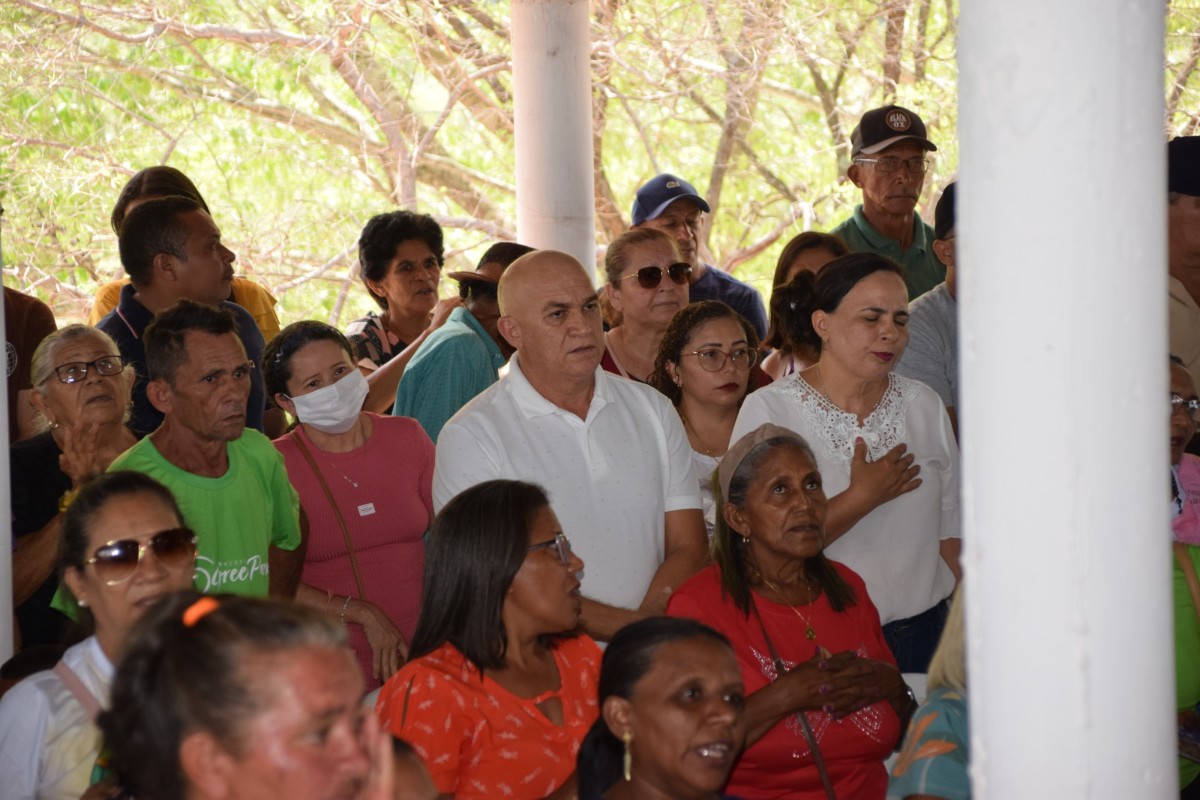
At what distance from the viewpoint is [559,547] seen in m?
3.10

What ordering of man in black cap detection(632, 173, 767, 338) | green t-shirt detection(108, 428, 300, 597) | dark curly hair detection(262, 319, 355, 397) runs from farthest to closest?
man in black cap detection(632, 173, 767, 338), dark curly hair detection(262, 319, 355, 397), green t-shirt detection(108, 428, 300, 597)

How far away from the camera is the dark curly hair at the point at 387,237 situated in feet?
17.7

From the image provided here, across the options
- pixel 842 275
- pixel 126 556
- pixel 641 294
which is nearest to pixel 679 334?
pixel 641 294

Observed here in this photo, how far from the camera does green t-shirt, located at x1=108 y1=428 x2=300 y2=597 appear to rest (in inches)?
142

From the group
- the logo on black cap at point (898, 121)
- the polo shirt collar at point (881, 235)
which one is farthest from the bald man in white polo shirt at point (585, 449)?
the logo on black cap at point (898, 121)

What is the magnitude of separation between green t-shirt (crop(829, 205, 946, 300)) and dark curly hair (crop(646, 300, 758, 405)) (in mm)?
1357

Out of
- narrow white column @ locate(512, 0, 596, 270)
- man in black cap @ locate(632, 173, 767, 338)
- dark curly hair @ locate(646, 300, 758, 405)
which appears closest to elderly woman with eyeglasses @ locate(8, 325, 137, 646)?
dark curly hair @ locate(646, 300, 758, 405)

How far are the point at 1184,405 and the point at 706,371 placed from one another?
4.85 ft

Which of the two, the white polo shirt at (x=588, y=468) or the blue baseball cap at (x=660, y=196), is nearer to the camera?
the white polo shirt at (x=588, y=468)

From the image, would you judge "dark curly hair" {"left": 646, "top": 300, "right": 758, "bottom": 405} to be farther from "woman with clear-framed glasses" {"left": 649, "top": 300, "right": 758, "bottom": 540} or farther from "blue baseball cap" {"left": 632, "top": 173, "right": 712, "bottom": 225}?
"blue baseball cap" {"left": 632, "top": 173, "right": 712, "bottom": 225}

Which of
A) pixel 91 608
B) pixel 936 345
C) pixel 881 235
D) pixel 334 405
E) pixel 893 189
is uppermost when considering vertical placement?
pixel 893 189

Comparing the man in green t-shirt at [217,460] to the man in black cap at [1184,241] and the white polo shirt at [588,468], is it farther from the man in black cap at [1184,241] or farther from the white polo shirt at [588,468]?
the man in black cap at [1184,241]

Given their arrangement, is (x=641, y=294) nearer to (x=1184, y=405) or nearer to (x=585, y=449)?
(x=585, y=449)

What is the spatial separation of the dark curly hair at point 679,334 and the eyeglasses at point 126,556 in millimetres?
2117
